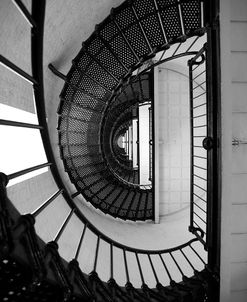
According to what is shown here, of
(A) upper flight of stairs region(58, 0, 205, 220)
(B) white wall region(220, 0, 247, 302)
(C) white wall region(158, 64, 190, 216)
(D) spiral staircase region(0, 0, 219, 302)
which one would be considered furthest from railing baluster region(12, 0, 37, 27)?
(C) white wall region(158, 64, 190, 216)

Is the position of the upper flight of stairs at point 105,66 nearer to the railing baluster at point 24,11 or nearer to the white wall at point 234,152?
the white wall at point 234,152

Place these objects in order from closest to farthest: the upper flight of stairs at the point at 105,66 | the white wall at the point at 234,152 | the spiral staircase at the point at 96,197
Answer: the spiral staircase at the point at 96,197 < the white wall at the point at 234,152 < the upper flight of stairs at the point at 105,66

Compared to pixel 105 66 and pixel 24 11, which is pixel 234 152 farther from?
pixel 105 66

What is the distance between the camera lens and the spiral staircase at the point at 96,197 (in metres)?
1.51

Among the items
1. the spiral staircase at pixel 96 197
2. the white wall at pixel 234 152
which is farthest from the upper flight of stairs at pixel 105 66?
the white wall at pixel 234 152

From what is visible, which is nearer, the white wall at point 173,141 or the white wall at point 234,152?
the white wall at point 234,152

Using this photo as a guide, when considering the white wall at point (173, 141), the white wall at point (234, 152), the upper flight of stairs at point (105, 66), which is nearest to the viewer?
the white wall at point (234, 152)

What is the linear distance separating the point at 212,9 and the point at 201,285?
2990 millimetres

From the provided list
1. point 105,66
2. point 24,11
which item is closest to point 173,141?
point 105,66

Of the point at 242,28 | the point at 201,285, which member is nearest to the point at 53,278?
the point at 201,285

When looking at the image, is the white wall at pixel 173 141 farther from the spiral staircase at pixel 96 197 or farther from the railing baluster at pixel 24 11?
the railing baluster at pixel 24 11

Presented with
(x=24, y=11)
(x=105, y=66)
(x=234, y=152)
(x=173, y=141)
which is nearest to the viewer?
(x=24, y=11)

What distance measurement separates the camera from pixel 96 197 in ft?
18.9

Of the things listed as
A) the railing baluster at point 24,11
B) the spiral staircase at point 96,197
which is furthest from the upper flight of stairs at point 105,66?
the railing baluster at point 24,11
